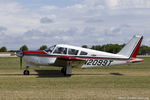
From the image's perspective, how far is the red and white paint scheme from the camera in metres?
16.5

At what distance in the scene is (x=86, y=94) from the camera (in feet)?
30.4

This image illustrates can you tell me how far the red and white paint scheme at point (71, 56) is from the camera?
16.5 metres

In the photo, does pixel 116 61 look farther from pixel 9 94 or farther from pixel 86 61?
pixel 9 94

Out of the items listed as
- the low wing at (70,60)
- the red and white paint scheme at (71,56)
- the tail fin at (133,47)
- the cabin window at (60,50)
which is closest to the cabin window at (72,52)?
the red and white paint scheme at (71,56)

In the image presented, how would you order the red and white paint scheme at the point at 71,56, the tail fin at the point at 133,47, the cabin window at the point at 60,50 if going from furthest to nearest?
the tail fin at the point at 133,47
the cabin window at the point at 60,50
the red and white paint scheme at the point at 71,56

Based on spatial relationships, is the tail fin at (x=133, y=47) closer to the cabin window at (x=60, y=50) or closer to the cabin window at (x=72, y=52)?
the cabin window at (x=72, y=52)

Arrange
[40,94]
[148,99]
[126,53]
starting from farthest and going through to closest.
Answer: [126,53] → [40,94] → [148,99]

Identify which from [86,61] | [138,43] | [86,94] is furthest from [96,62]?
[86,94]

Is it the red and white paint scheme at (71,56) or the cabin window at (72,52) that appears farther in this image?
the cabin window at (72,52)

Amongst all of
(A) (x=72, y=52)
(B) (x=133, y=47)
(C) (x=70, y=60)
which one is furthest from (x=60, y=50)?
(B) (x=133, y=47)

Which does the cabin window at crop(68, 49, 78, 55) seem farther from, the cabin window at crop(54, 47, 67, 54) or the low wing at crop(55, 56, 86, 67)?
the low wing at crop(55, 56, 86, 67)

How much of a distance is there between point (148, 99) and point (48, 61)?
31.3 ft

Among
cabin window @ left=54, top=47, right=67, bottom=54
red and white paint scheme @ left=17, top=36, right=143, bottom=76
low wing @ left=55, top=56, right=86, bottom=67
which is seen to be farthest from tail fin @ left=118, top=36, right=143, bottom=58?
cabin window @ left=54, top=47, right=67, bottom=54

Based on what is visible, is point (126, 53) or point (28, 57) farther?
point (126, 53)
